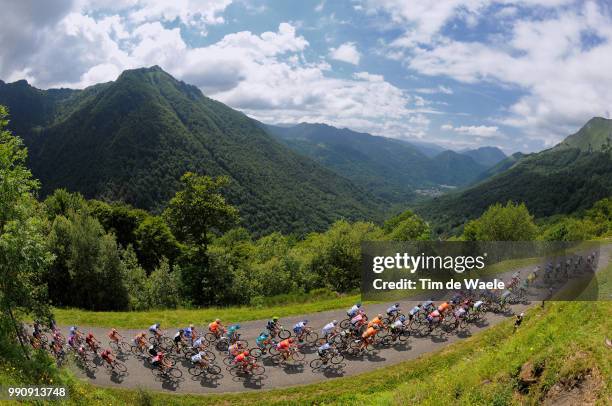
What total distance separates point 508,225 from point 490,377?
206 ft

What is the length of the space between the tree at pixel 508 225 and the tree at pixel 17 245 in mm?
70006

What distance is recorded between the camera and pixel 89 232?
3722 centimetres

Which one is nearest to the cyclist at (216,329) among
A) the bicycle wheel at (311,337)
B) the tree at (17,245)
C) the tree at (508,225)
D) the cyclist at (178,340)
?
the cyclist at (178,340)

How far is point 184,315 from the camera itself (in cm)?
2952

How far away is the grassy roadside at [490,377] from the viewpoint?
11.5 metres

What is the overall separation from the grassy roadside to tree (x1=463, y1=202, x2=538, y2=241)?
5071 cm

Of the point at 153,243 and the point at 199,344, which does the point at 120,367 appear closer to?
the point at 199,344

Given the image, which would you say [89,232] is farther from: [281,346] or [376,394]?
[376,394]

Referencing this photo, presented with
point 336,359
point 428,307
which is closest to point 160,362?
point 336,359

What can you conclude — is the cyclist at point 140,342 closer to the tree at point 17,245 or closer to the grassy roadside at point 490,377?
the grassy roadside at point 490,377

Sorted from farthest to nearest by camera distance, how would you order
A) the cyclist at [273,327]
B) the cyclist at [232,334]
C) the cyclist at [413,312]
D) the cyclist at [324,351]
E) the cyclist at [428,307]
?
the cyclist at [428,307], the cyclist at [413,312], the cyclist at [273,327], the cyclist at [232,334], the cyclist at [324,351]

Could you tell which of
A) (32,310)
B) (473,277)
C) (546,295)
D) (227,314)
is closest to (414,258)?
(473,277)

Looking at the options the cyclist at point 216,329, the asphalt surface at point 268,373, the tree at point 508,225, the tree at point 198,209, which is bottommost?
the asphalt surface at point 268,373

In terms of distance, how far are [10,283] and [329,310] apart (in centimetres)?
1974
